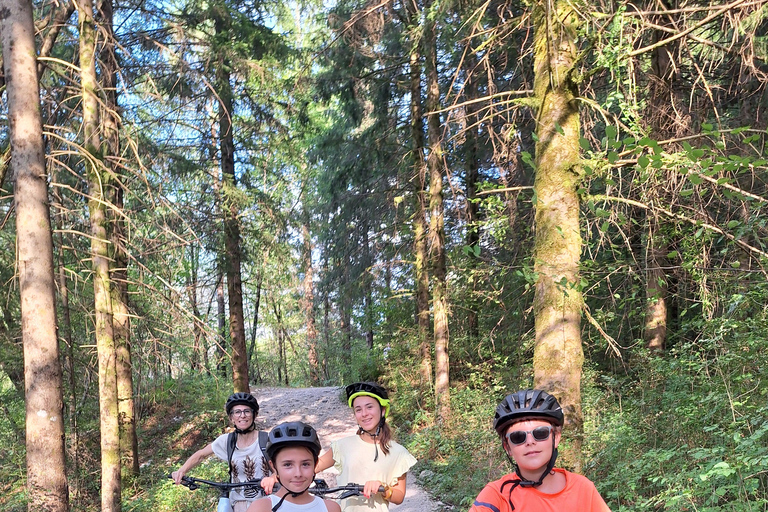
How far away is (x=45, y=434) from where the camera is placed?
665 centimetres

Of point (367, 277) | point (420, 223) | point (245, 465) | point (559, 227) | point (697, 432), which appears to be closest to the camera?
point (559, 227)

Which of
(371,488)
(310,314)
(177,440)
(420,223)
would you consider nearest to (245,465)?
(371,488)

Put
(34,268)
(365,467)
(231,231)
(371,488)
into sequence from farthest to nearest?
1. (231,231)
2. (34,268)
3. (365,467)
4. (371,488)

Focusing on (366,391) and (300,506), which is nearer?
(300,506)

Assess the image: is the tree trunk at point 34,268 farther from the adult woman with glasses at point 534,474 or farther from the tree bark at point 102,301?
the adult woman with glasses at point 534,474

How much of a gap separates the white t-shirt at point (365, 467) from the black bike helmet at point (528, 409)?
166 centimetres

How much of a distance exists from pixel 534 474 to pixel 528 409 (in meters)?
0.29

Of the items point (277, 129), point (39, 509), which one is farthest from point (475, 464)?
point (277, 129)

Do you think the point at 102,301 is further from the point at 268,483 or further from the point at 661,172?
the point at 661,172

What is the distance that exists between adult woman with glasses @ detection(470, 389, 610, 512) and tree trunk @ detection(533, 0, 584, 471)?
2212 millimetres

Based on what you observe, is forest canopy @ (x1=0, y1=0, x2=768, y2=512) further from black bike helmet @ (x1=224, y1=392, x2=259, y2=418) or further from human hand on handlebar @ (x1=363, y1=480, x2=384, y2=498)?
black bike helmet @ (x1=224, y1=392, x2=259, y2=418)

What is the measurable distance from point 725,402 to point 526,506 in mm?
4346

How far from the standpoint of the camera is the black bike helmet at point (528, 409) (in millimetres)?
2607

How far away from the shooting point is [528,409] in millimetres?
2615
